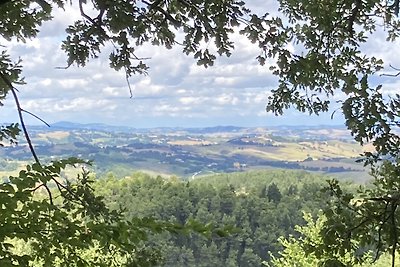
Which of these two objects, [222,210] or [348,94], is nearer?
[348,94]

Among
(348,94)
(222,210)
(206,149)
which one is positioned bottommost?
(222,210)

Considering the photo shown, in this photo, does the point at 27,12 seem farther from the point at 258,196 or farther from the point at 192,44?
the point at 258,196

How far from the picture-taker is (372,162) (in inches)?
130

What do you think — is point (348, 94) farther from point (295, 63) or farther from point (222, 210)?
point (222, 210)

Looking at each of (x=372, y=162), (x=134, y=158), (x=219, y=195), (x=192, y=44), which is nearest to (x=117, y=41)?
(x=192, y=44)

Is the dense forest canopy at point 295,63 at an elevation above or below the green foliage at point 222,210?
above

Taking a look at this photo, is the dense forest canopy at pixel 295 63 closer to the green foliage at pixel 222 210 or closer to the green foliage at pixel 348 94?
the green foliage at pixel 348 94

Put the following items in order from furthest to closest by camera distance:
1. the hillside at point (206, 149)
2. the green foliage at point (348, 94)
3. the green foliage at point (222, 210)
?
the hillside at point (206, 149)
the green foliage at point (222, 210)
the green foliage at point (348, 94)

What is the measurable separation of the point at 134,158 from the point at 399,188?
9781 cm

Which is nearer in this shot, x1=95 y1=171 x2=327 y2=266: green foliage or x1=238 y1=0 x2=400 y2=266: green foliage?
x1=238 y1=0 x2=400 y2=266: green foliage

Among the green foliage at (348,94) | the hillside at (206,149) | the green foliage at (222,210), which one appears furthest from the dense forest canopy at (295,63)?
the hillside at (206,149)

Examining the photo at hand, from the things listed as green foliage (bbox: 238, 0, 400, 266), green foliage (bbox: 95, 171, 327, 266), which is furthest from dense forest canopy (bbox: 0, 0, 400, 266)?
green foliage (bbox: 95, 171, 327, 266)

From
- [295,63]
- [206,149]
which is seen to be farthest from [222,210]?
[206,149]

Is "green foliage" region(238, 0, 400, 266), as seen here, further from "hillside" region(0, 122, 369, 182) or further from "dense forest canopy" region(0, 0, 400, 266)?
"hillside" region(0, 122, 369, 182)
